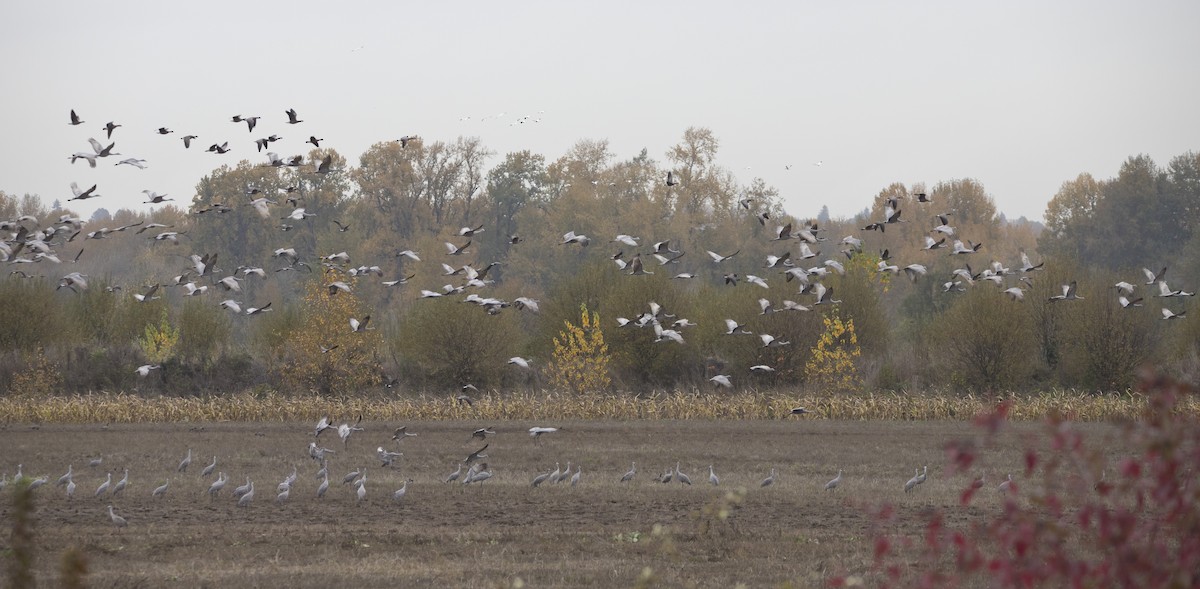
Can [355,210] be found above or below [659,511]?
above

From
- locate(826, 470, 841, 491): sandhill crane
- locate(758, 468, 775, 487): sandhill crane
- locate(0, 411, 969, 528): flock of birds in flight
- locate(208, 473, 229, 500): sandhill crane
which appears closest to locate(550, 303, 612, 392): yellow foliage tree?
locate(0, 411, 969, 528): flock of birds in flight

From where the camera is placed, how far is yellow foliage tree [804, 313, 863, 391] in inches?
1646

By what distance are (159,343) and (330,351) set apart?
9304 millimetres

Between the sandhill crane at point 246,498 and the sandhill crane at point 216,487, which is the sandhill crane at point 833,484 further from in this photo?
the sandhill crane at point 216,487

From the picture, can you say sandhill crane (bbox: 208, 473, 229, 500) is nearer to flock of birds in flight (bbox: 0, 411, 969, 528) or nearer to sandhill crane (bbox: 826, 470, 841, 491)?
flock of birds in flight (bbox: 0, 411, 969, 528)

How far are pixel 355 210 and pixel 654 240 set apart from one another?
69.1 feet

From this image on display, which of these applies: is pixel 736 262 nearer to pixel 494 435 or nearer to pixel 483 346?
pixel 483 346

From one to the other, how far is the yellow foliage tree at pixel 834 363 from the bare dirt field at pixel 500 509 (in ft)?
27.1

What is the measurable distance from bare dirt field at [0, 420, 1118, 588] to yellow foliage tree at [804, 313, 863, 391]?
8.25 m

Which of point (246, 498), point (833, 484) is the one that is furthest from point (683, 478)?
point (246, 498)

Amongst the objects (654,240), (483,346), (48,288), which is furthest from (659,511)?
(654,240)

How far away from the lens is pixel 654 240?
82.4 meters

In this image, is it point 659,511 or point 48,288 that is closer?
point 659,511

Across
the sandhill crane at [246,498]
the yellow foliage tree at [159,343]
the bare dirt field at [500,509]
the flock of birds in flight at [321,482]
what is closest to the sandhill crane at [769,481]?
the flock of birds in flight at [321,482]
